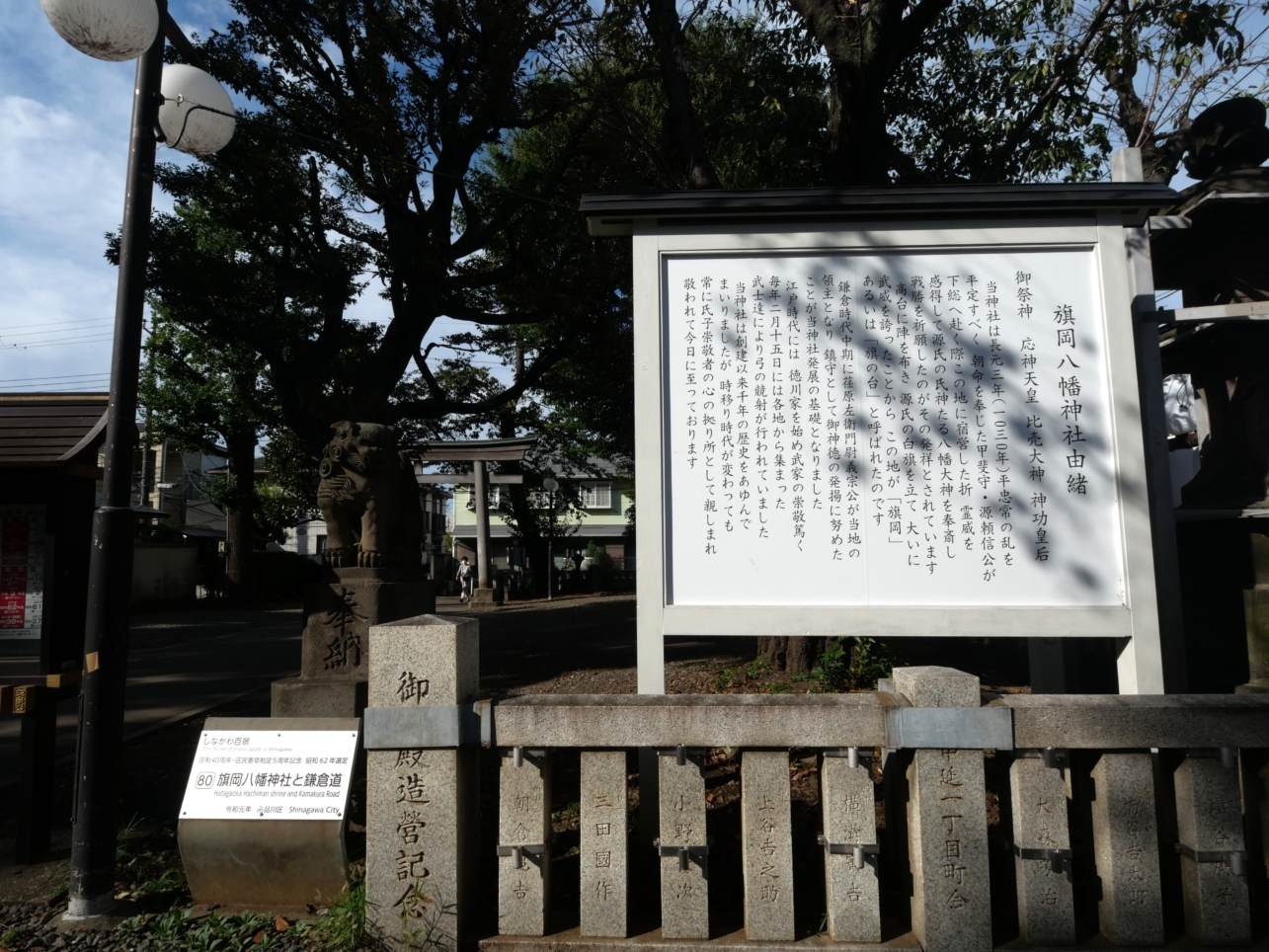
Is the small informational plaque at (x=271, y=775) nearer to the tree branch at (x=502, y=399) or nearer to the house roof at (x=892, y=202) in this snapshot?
Result: the house roof at (x=892, y=202)

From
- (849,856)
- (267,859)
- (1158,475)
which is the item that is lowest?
(267,859)

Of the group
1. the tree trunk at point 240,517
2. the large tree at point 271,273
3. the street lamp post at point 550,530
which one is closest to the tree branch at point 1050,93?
the large tree at point 271,273

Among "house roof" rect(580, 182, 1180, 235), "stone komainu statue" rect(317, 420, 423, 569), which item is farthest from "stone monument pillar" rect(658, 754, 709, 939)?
"stone komainu statue" rect(317, 420, 423, 569)

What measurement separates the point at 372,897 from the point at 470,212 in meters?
11.5

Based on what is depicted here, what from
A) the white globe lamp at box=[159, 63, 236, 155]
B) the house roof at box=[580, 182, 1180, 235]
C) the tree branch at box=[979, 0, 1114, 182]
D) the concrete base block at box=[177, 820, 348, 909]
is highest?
the tree branch at box=[979, 0, 1114, 182]

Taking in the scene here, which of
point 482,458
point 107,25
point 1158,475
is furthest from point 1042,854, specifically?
point 482,458

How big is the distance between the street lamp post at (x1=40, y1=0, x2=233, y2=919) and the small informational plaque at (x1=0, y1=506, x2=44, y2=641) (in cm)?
108

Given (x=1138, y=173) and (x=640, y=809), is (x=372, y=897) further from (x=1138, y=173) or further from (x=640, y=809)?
(x=1138, y=173)

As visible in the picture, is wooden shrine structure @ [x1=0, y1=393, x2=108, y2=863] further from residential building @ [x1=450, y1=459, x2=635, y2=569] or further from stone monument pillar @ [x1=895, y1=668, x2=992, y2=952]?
residential building @ [x1=450, y1=459, x2=635, y2=569]

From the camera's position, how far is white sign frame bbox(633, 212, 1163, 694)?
12.3 feet

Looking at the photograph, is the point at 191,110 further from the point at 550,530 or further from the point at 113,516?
the point at 550,530

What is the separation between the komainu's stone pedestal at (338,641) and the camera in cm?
623

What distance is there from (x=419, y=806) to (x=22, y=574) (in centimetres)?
302

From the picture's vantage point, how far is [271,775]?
A: 3.63 m
